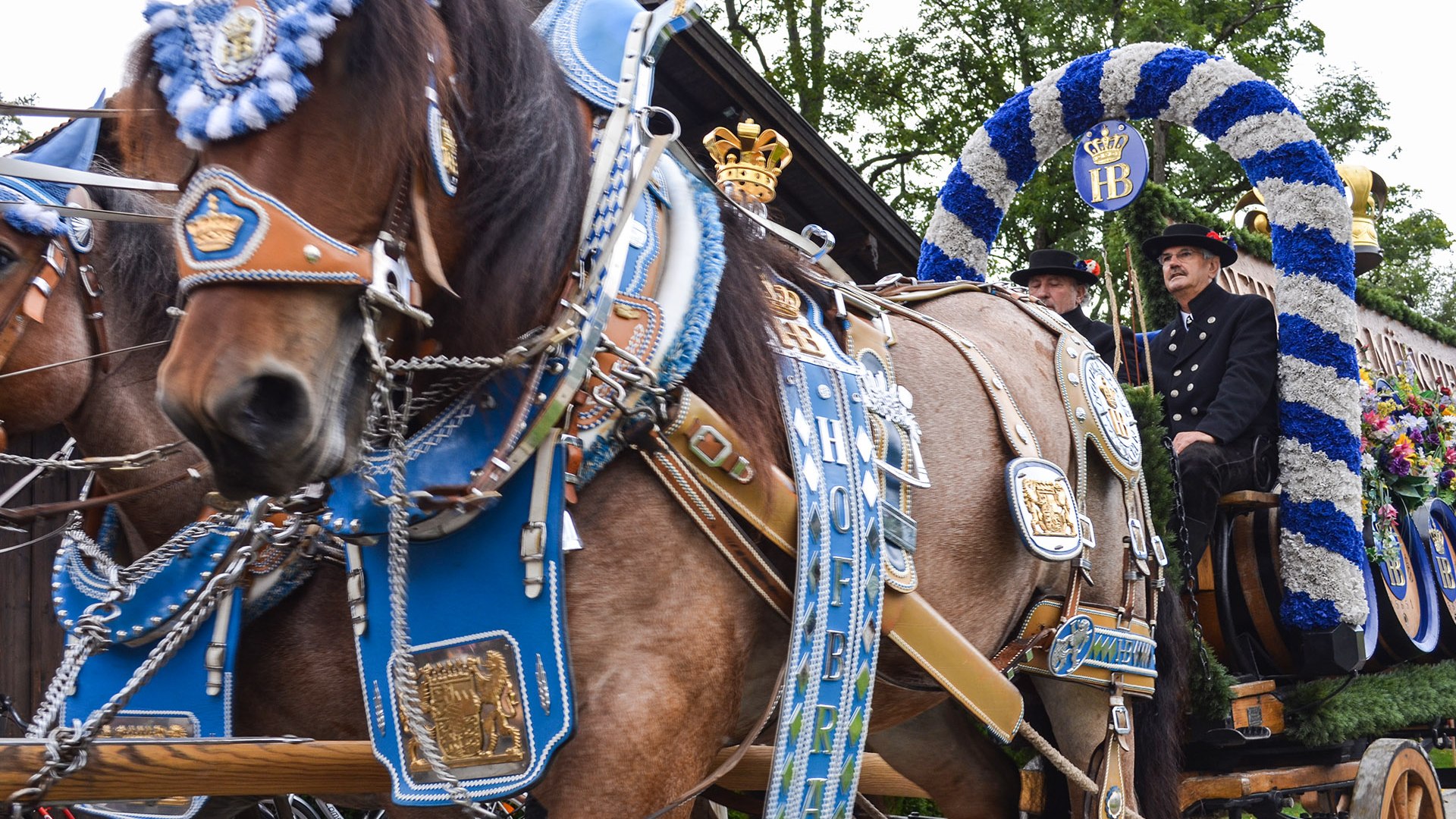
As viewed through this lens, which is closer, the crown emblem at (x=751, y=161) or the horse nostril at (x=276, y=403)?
the horse nostril at (x=276, y=403)

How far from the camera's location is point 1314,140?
4.02m

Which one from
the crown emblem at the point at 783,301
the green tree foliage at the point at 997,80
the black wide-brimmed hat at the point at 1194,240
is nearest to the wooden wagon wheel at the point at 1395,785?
the black wide-brimmed hat at the point at 1194,240

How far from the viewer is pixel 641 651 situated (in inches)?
74.7

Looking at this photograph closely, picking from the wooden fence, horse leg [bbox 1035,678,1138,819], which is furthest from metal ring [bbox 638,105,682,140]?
the wooden fence

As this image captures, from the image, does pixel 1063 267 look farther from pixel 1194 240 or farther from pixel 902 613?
pixel 902 613

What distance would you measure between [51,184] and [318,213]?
166 centimetres

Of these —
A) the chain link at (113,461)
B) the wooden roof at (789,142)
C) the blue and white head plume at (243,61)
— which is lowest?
the chain link at (113,461)

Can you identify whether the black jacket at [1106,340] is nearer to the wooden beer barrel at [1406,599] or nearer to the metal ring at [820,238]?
the wooden beer barrel at [1406,599]

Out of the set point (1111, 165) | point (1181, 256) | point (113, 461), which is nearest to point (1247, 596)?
point (1181, 256)

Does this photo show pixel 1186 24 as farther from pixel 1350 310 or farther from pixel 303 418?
pixel 303 418

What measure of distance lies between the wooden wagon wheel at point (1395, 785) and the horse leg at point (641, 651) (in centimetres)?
281

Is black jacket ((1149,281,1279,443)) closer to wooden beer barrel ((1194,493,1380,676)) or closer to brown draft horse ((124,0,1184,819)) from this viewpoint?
wooden beer barrel ((1194,493,1380,676))

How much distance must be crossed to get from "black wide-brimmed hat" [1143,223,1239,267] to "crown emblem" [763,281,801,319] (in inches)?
105

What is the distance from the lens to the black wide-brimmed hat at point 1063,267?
19.9 ft
